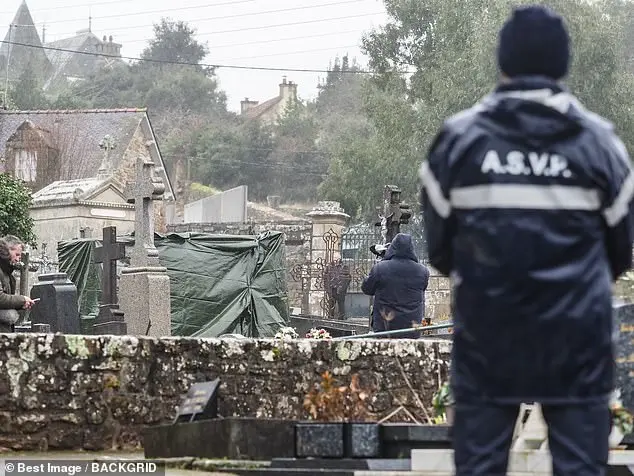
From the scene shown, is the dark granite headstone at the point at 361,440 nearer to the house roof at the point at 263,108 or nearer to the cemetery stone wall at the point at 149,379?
the cemetery stone wall at the point at 149,379

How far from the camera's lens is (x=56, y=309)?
17391mm

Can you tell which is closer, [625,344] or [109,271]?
[625,344]

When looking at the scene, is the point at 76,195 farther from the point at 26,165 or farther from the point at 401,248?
the point at 401,248

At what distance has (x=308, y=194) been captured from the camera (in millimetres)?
102625

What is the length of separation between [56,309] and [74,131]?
56.0 m

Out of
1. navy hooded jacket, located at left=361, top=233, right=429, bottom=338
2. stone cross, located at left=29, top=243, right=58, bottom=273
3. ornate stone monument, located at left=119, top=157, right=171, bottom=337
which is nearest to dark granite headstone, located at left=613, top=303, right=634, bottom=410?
navy hooded jacket, located at left=361, top=233, right=429, bottom=338

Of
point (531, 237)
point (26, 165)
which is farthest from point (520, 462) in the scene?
point (26, 165)

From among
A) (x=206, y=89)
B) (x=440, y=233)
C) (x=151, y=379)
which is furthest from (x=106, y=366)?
(x=206, y=89)

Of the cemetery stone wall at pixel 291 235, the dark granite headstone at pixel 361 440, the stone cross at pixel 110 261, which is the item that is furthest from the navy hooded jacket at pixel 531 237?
the cemetery stone wall at pixel 291 235

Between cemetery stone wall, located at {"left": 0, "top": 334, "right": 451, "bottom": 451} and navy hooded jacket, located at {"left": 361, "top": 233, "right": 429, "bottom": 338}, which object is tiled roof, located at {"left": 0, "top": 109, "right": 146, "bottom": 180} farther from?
cemetery stone wall, located at {"left": 0, "top": 334, "right": 451, "bottom": 451}

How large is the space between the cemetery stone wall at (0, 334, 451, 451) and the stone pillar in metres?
25.5

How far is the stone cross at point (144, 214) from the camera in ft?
74.9

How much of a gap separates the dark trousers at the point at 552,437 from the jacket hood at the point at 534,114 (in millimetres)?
853

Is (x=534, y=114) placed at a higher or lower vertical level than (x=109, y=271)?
higher
